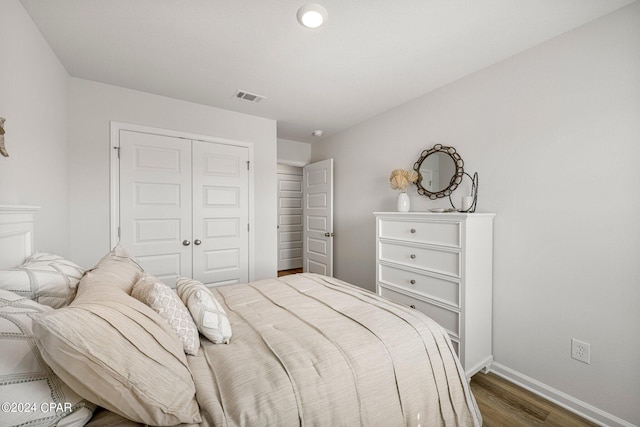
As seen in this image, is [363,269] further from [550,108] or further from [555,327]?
[550,108]

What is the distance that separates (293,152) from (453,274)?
128 inches

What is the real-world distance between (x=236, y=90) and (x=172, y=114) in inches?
32.3

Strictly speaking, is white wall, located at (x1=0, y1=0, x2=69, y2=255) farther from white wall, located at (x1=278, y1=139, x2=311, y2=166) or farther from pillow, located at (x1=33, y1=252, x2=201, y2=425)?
white wall, located at (x1=278, y1=139, x2=311, y2=166)

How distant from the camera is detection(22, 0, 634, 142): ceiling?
1552mm

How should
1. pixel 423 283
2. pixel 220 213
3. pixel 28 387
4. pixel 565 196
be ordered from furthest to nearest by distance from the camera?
1. pixel 220 213
2. pixel 423 283
3. pixel 565 196
4. pixel 28 387

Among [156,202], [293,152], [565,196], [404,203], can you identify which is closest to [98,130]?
[156,202]

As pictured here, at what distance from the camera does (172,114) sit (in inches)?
111

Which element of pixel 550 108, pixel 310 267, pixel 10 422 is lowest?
pixel 310 267

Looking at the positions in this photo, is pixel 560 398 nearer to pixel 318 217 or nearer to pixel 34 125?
pixel 318 217

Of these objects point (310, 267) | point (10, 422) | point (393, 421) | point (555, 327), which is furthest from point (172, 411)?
point (310, 267)

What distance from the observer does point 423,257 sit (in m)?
2.20

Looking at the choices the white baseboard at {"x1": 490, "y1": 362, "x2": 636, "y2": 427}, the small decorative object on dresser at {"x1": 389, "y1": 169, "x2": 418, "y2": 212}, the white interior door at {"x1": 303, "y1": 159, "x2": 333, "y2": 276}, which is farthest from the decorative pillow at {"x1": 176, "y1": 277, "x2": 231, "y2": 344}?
the white interior door at {"x1": 303, "y1": 159, "x2": 333, "y2": 276}

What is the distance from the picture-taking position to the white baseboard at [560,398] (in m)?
1.57

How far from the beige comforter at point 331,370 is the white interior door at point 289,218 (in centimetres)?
400
